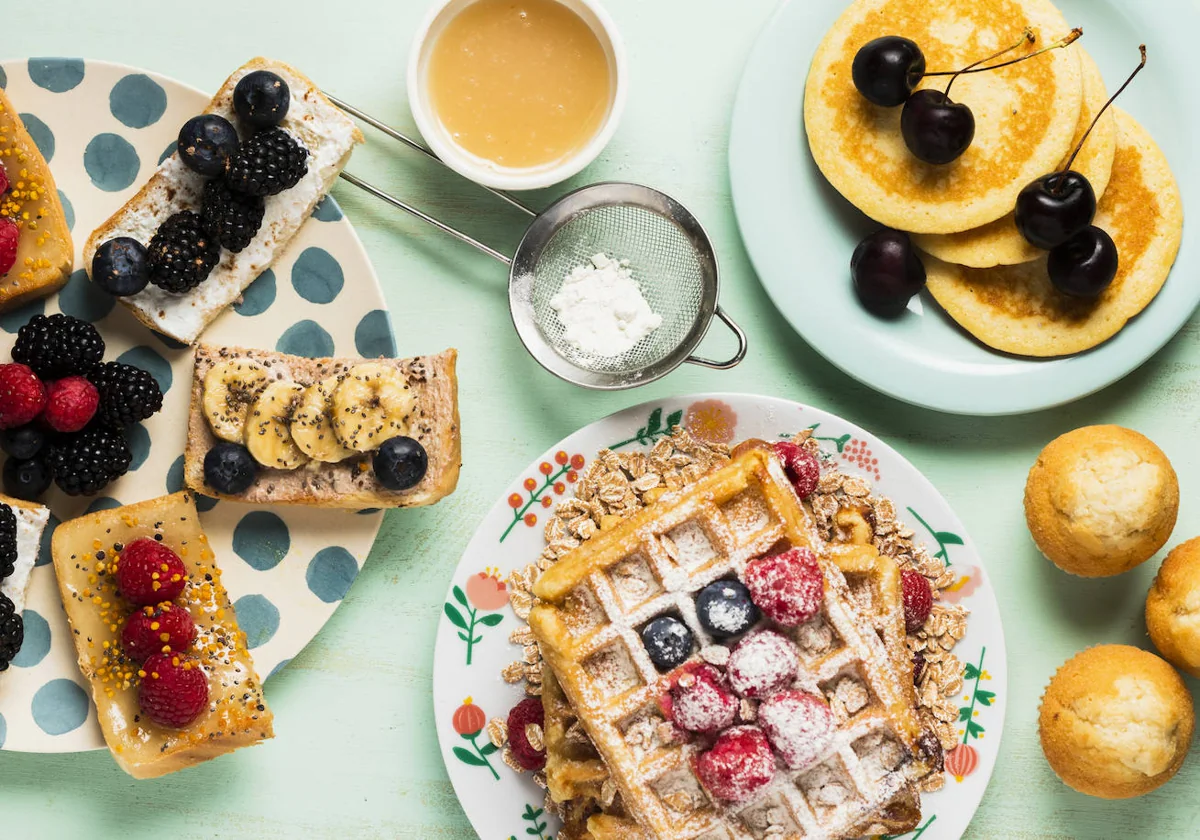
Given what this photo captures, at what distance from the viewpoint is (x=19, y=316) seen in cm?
287

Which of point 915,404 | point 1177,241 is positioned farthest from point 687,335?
point 1177,241

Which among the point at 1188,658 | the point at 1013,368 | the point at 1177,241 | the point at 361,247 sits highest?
the point at 1177,241

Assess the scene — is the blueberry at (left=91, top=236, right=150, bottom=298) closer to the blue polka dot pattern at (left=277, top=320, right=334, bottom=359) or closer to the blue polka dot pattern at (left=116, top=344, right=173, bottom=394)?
the blue polka dot pattern at (left=116, top=344, right=173, bottom=394)

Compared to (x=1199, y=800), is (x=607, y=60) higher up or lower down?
higher up

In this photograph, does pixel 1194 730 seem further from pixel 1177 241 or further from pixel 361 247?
pixel 361 247

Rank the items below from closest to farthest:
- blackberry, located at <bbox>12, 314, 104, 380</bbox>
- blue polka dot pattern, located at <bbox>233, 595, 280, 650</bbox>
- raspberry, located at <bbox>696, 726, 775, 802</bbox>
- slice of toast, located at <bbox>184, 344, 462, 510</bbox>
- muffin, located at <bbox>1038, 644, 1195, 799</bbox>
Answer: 1. raspberry, located at <bbox>696, 726, 775, 802</bbox>
2. muffin, located at <bbox>1038, 644, 1195, 799</bbox>
3. blackberry, located at <bbox>12, 314, 104, 380</bbox>
4. slice of toast, located at <bbox>184, 344, 462, 510</bbox>
5. blue polka dot pattern, located at <bbox>233, 595, 280, 650</bbox>

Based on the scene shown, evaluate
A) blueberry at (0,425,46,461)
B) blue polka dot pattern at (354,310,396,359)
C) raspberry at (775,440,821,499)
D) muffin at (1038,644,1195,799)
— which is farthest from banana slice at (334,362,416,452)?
muffin at (1038,644,1195,799)

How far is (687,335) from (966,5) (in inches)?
46.5

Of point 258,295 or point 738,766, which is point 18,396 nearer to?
point 258,295

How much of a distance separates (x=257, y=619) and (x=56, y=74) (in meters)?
1.62

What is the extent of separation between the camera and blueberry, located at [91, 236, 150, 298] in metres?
2.69

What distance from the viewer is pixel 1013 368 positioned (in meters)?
2.89

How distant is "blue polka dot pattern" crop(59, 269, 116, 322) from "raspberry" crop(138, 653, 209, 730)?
0.98m

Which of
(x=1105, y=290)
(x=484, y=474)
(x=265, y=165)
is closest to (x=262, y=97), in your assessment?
(x=265, y=165)
